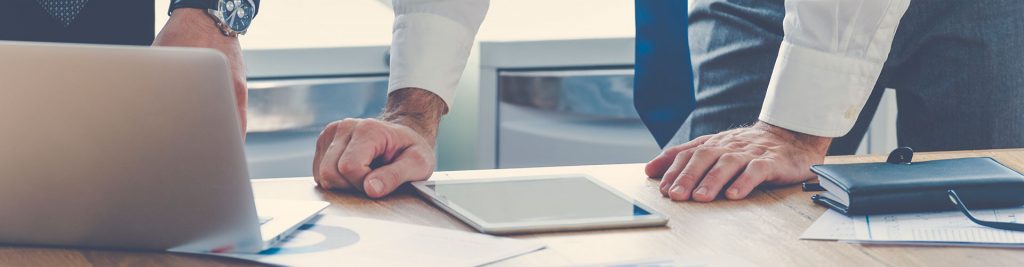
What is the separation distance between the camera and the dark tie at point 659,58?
1361 mm

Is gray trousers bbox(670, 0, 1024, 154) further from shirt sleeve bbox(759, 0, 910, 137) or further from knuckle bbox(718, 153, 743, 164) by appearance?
knuckle bbox(718, 153, 743, 164)

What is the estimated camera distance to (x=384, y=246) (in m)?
0.81

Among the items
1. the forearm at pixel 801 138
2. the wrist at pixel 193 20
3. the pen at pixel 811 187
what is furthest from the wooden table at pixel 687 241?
the wrist at pixel 193 20

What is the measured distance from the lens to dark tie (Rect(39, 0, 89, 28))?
1.25 metres

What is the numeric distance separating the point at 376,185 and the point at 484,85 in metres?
1.13

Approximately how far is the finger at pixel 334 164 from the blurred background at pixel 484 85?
977 mm

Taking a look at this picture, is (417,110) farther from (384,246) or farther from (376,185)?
(384,246)

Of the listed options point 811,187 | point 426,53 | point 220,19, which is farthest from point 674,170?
point 220,19

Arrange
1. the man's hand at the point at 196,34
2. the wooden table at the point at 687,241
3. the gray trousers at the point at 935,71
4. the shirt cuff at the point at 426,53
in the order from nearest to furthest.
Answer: the wooden table at the point at 687,241
the man's hand at the point at 196,34
the shirt cuff at the point at 426,53
the gray trousers at the point at 935,71

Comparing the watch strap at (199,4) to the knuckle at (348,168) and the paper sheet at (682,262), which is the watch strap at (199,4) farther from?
the paper sheet at (682,262)

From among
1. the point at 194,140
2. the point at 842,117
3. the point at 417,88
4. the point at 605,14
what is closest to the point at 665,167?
the point at 842,117

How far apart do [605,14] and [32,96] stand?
1.76 metres

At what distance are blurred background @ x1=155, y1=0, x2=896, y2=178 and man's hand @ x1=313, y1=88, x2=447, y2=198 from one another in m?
0.88

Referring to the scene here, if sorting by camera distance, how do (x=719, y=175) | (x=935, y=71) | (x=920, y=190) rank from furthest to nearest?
(x=935, y=71) < (x=719, y=175) < (x=920, y=190)
